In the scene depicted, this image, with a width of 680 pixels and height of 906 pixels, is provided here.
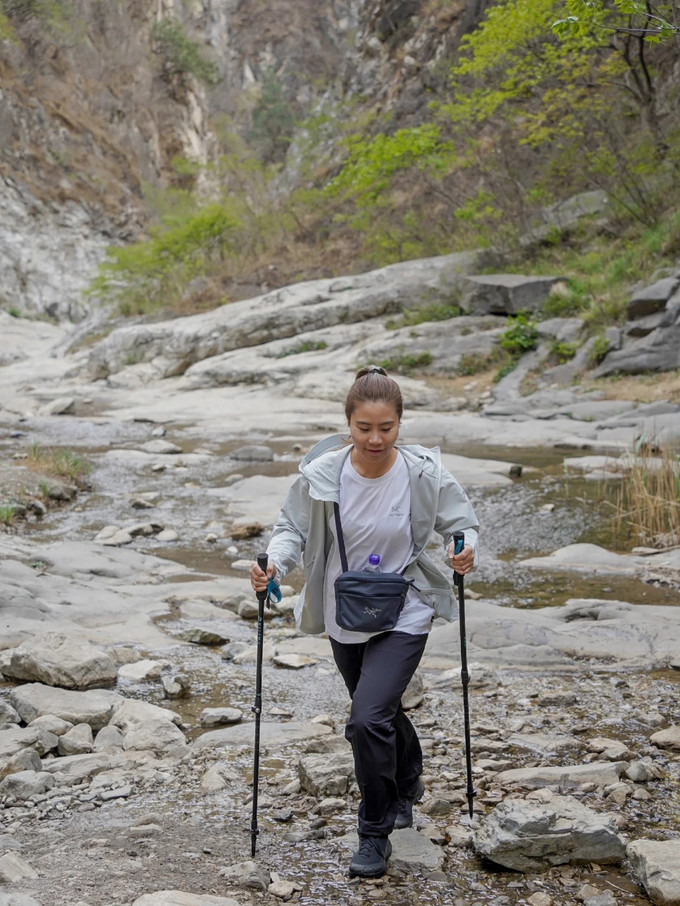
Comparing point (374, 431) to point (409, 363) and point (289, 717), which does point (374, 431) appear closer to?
point (289, 717)

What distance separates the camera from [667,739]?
3.87 metres

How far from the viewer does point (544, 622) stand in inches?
235

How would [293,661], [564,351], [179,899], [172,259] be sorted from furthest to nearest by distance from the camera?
[172,259] < [564,351] < [293,661] < [179,899]

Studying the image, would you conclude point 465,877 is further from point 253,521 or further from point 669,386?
point 669,386


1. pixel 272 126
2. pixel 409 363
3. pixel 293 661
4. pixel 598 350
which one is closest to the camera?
pixel 293 661

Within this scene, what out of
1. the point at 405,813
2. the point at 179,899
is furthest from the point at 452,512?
the point at 179,899

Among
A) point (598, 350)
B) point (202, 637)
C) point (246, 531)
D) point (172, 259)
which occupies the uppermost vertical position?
point (172, 259)

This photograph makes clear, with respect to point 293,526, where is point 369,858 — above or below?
below

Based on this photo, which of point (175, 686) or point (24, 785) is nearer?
point (24, 785)

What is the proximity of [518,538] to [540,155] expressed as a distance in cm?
1649

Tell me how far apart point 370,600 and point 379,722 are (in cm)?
40

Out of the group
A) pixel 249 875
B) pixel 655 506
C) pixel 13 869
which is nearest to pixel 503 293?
pixel 655 506

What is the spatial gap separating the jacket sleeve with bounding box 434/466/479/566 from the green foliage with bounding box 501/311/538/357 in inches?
618

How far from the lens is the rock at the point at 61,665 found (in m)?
4.71
